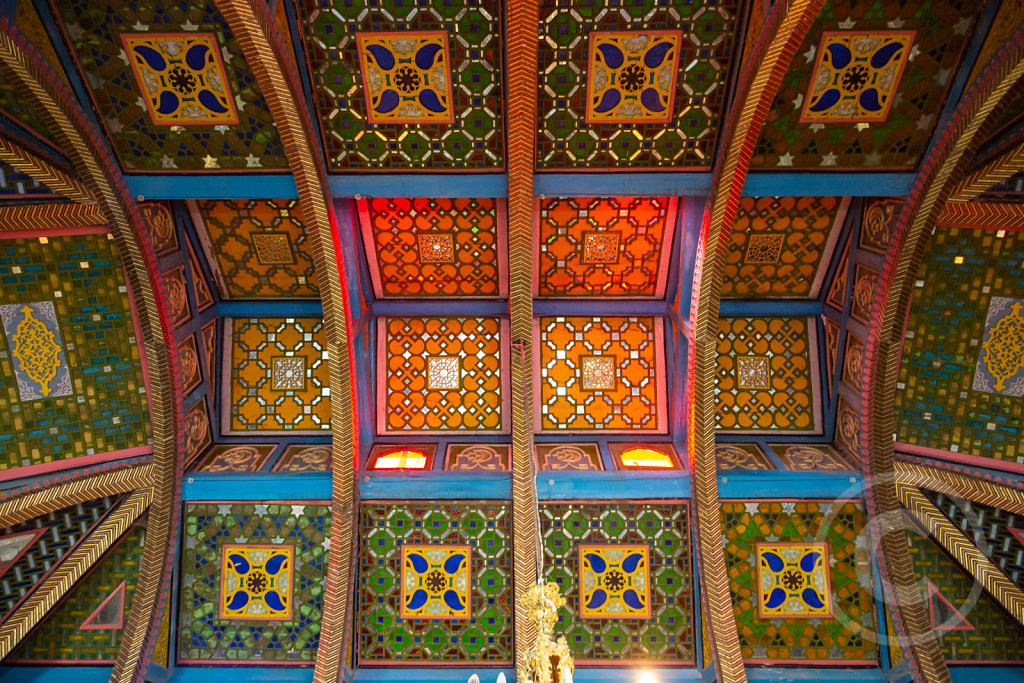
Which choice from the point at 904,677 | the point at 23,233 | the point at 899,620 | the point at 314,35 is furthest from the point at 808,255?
the point at 23,233

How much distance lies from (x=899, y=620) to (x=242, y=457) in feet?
21.6

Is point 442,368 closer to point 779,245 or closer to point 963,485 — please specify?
point 779,245

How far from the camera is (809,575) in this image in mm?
6074

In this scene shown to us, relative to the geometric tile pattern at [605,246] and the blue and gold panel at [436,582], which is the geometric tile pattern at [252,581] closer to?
the blue and gold panel at [436,582]

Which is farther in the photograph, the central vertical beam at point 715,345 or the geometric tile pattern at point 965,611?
the geometric tile pattern at point 965,611

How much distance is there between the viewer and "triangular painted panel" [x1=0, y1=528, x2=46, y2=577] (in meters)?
5.41

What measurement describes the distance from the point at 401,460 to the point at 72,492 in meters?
2.91

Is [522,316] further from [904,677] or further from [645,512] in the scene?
[904,677]

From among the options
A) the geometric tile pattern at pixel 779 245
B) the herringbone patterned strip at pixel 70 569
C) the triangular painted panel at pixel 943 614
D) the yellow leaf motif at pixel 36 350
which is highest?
the geometric tile pattern at pixel 779 245

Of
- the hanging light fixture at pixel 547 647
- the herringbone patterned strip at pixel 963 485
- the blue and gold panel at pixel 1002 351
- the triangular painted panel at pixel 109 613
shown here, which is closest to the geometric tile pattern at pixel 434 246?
the hanging light fixture at pixel 547 647

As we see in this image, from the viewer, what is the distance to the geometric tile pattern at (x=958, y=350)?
5.36 metres

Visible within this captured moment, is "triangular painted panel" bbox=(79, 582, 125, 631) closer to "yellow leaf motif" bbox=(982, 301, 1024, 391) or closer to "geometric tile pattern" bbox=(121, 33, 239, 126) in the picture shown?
"geometric tile pattern" bbox=(121, 33, 239, 126)

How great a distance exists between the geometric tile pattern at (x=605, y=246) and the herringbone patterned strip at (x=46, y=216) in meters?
3.87

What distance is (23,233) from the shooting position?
511cm
